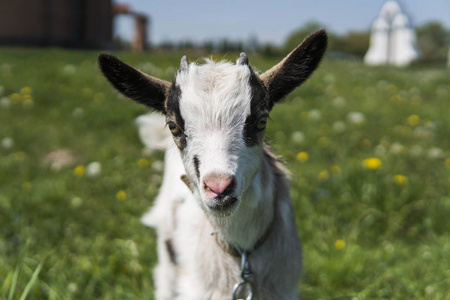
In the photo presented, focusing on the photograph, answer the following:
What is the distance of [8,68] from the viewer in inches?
327

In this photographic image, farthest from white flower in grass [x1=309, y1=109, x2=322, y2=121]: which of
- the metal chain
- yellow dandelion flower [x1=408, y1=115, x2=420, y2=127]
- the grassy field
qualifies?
the metal chain

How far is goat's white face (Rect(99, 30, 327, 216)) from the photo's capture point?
163 cm

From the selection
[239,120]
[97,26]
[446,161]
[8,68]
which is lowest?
[97,26]

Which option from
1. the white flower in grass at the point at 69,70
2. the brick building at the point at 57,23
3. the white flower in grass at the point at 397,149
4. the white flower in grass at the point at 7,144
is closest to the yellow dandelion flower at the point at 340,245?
the white flower in grass at the point at 397,149

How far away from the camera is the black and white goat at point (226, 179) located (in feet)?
5.55

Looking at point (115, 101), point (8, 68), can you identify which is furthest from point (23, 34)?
point (115, 101)

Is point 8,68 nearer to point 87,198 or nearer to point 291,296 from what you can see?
point 87,198

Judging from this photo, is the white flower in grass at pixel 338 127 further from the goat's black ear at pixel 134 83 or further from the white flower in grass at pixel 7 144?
the white flower in grass at pixel 7 144

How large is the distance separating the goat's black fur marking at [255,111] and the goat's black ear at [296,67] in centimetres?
8

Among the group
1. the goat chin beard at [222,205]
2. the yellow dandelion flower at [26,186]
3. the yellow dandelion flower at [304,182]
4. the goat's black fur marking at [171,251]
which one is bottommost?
the yellow dandelion flower at [26,186]

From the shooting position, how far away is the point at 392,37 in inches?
961

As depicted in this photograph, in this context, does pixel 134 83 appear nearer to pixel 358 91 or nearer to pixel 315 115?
pixel 315 115

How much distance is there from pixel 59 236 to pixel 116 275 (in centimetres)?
80

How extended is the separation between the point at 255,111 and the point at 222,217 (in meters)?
0.44
